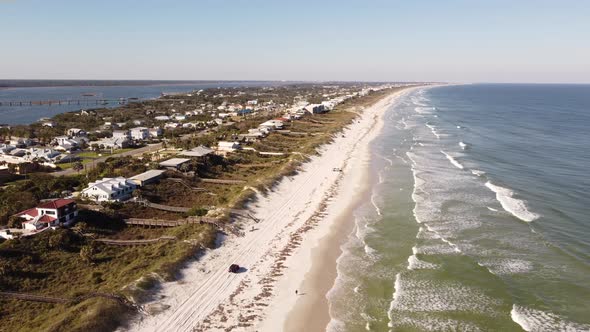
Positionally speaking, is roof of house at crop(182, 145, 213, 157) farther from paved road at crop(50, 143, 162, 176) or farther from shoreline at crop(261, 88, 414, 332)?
shoreline at crop(261, 88, 414, 332)

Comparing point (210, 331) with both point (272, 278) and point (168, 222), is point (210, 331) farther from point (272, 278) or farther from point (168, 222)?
point (168, 222)

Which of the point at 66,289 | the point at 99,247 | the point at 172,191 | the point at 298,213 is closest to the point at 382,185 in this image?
the point at 298,213

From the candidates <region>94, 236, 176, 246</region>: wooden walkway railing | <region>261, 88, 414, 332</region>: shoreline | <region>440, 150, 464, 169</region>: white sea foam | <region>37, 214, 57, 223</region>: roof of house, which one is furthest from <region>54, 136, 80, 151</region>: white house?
<region>440, 150, 464, 169</region>: white sea foam

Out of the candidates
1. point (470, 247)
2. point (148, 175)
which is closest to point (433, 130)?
point (470, 247)

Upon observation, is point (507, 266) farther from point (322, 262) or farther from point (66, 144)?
point (66, 144)

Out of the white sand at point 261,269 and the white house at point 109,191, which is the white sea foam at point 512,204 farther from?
the white house at point 109,191

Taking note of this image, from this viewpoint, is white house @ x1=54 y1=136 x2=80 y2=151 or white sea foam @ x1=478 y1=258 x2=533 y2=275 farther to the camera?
white house @ x1=54 y1=136 x2=80 y2=151
